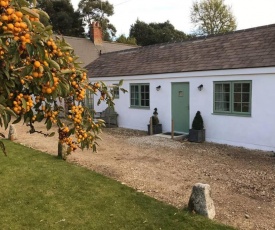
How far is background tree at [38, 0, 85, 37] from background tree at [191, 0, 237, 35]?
61.3 ft

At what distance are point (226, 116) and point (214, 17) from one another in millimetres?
37543

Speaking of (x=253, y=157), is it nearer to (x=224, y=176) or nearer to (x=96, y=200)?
(x=224, y=176)

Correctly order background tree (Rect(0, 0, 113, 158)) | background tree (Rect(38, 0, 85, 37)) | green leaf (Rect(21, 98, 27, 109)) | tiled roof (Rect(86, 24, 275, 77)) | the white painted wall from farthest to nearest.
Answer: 1. background tree (Rect(38, 0, 85, 37))
2. tiled roof (Rect(86, 24, 275, 77))
3. the white painted wall
4. green leaf (Rect(21, 98, 27, 109))
5. background tree (Rect(0, 0, 113, 158))

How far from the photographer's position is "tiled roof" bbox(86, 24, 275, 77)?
10.5m

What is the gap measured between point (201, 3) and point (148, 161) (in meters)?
41.6

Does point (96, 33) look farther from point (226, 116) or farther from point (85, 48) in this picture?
point (226, 116)

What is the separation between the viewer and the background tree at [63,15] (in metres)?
40.5

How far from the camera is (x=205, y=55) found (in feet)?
40.7

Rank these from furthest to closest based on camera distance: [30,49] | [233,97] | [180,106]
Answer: [180,106] → [233,97] → [30,49]

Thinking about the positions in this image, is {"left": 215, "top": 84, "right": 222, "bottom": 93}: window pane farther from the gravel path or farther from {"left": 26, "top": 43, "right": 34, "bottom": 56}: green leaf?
{"left": 26, "top": 43, "right": 34, "bottom": 56}: green leaf

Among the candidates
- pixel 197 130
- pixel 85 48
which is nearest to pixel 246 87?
pixel 197 130

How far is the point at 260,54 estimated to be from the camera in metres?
10.3

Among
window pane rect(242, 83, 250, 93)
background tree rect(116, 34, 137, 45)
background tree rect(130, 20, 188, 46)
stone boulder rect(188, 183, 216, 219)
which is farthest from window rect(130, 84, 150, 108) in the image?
background tree rect(130, 20, 188, 46)

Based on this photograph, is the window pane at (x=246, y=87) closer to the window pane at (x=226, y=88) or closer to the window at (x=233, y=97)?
the window at (x=233, y=97)
